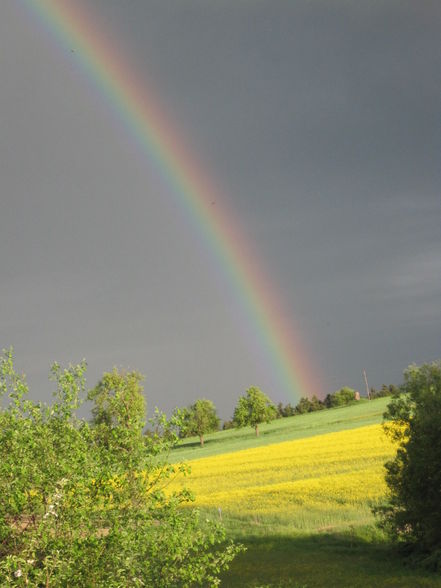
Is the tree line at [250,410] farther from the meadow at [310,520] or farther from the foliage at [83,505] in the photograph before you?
the foliage at [83,505]

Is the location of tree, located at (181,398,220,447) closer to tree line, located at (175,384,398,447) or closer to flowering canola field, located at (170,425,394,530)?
tree line, located at (175,384,398,447)

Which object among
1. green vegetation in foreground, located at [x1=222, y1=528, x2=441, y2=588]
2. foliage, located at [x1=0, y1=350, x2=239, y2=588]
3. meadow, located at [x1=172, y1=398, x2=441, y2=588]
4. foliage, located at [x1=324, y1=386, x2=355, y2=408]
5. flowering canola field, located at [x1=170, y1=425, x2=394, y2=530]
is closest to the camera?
foliage, located at [x1=0, y1=350, x2=239, y2=588]

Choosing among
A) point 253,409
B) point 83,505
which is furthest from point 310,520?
point 253,409

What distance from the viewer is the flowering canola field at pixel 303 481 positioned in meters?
34.9

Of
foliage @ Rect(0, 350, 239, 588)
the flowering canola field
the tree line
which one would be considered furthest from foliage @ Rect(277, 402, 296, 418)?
foliage @ Rect(0, 350, 239, 588)

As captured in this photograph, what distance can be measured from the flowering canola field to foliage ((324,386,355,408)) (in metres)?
106

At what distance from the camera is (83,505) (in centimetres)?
1079

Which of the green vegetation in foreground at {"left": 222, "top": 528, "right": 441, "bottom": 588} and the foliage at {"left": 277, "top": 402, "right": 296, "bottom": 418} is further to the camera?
the foliage at {"left": 277, "top": 402, "right": 296, "bottom": 418}

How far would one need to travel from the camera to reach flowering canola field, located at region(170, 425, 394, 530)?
34938 millimetres

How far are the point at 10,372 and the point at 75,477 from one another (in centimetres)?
278

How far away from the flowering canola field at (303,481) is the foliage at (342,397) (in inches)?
4155

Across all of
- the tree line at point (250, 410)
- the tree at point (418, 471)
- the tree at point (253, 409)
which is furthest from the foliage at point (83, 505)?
the tree at point (253, 409)

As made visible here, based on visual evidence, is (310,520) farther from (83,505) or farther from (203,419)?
(203,419)

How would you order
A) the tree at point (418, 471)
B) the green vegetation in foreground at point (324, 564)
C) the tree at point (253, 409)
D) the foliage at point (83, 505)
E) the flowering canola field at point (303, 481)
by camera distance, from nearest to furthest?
the foliage at point (83, 505)
the green vegetation in foreground at point (324, 564)
the tree at point (418, 471)
the flowering canola field at point (303, 481)
the tree at point (253, 409)
